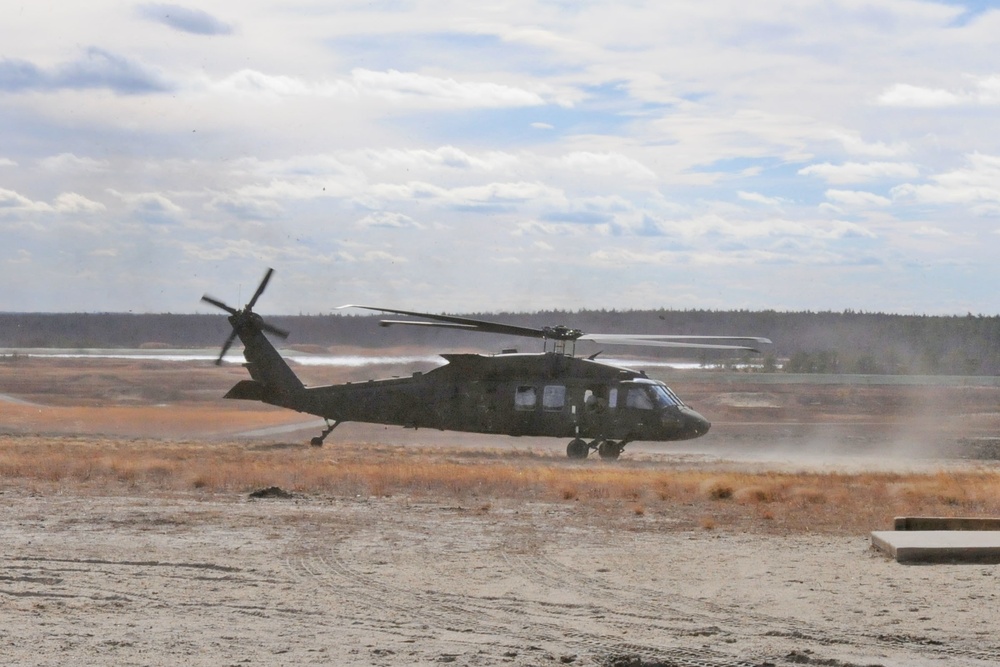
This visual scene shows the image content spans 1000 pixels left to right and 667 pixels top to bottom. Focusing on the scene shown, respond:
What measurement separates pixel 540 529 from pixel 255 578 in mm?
4750

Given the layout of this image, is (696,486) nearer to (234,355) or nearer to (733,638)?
(733,638)

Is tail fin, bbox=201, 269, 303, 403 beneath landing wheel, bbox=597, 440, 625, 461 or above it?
above

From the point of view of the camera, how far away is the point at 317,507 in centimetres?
1717

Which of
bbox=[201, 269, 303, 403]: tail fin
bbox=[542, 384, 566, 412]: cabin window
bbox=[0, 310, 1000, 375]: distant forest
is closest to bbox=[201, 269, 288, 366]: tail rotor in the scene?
bbox=[201, 269, 303, 403]: tail fin

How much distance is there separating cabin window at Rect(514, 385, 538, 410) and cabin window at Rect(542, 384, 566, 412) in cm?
25

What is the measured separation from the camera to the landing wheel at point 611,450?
99.1 ft

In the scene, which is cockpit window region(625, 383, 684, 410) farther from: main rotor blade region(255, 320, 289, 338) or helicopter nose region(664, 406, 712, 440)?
main rotor blade region(255, 320, 289, 338)

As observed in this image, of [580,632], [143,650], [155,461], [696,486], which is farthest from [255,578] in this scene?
[155,461]

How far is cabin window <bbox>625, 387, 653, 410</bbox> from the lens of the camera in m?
29.5

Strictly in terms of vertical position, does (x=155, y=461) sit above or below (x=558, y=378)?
below

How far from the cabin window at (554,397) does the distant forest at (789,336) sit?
4624cm

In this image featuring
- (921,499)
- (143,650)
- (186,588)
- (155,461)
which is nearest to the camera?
(143,650)

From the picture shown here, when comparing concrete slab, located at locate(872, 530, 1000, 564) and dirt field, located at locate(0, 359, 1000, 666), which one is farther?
concrete slab, located at locate(872, 530, 1000, 564)

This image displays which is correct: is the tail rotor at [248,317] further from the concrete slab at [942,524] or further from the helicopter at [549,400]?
the concrete slab at [942,524]
